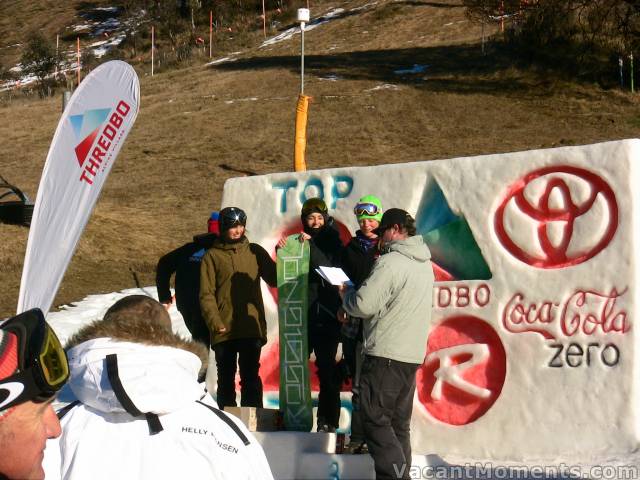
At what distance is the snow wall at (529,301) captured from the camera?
6082 millimetres

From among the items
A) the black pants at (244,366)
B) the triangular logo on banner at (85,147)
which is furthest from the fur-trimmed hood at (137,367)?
the black pants at (244,366)

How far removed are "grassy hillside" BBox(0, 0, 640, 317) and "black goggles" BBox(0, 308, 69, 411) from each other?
12.1 meters

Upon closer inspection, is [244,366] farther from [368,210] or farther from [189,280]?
[368,210]

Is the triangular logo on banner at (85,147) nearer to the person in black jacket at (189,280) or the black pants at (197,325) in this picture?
the person in black jacket at (189,280)

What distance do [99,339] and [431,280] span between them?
308 cm

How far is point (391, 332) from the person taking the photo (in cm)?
541

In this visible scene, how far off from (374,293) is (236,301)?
6.15 ft

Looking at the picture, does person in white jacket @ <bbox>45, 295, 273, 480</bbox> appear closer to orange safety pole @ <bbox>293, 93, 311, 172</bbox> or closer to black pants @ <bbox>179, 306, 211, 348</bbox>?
black pants @ <bbox>179, 306, 211, 348</bbox>

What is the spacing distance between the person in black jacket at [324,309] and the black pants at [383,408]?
1.28 m

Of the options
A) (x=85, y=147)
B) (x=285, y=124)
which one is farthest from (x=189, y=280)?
(x=285, y=124)

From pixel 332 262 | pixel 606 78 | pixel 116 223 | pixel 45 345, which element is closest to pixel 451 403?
pixel 332 262

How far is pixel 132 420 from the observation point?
2.67 metres

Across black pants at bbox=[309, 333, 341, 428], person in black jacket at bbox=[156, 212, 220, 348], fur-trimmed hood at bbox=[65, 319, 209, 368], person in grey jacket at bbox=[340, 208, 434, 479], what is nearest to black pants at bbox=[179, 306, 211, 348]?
person in black jacket at bbox=[156, 212, 220, 348]

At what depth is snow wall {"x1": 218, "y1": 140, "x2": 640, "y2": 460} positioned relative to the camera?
6.08 metres
